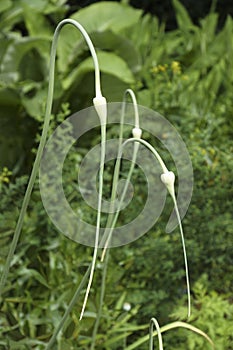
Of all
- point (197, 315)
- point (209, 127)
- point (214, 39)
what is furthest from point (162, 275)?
point (214, 39)

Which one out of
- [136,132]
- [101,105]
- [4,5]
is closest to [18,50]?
[4,5]

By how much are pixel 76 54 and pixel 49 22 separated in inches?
18.5

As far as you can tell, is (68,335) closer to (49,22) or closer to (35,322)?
(35,322)

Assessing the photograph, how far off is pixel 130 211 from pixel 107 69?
35.3 inches

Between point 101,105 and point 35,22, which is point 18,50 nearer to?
point 35,22

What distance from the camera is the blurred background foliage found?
6.42 feet

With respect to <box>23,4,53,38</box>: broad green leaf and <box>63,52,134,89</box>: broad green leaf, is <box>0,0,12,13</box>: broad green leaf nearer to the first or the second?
<box>23,4,53,38</box>: broad green leaf

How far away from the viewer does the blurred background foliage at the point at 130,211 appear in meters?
1.96

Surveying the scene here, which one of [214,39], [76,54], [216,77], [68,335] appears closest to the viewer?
[68,335]

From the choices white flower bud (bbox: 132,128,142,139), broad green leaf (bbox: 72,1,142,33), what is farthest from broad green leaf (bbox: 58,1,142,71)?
white flower bud (bbox: 132,128,142,139)

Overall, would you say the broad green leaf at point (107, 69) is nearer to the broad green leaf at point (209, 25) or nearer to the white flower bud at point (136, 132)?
the broad green leaf at point (209, 25)

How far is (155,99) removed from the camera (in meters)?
2.81

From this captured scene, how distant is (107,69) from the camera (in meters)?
2.97

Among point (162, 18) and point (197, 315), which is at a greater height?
point (197, 315)
